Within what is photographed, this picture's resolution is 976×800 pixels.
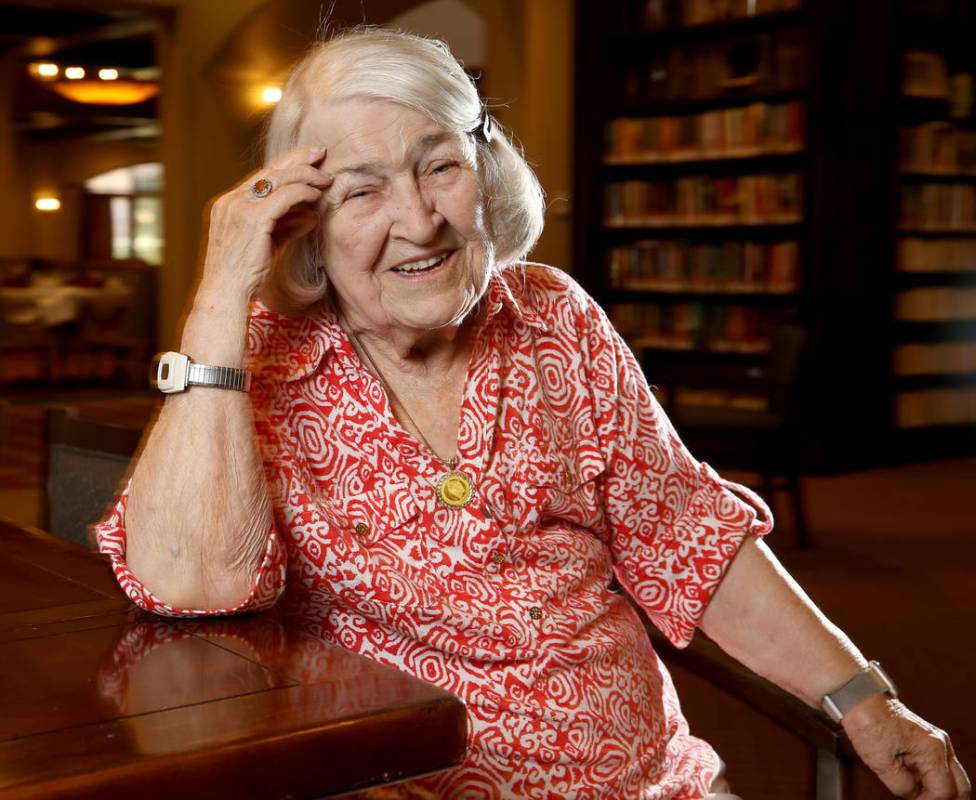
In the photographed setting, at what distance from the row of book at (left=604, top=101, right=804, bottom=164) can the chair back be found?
5.57 m

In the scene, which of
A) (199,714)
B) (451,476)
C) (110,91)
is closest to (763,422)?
(451,476)

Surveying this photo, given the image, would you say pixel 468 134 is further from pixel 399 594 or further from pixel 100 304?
pixel 100 304

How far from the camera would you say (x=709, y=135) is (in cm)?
720

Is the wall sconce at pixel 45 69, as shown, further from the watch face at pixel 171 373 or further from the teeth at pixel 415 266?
the watch face at pixel 171 373

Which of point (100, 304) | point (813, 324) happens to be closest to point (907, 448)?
point (813, 324)

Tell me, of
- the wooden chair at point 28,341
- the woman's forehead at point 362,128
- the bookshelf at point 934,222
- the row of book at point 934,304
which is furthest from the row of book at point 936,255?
the wooden chair at point 28,341

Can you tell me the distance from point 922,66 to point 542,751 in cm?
646

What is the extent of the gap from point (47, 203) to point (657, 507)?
14.6m

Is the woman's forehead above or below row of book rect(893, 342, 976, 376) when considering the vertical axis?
above

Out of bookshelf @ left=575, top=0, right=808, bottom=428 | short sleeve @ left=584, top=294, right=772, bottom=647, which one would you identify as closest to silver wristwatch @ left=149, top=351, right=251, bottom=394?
short sleeve @ left=584, top=294, right=772, bottom=647

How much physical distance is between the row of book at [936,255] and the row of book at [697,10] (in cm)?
146

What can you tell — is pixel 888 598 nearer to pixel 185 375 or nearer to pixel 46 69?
pixel 185 375

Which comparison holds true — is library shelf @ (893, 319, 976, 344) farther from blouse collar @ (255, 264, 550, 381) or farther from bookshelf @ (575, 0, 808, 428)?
blouse collar @ (255, 264, 550, 381)

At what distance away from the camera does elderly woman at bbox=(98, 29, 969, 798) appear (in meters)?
1.27
